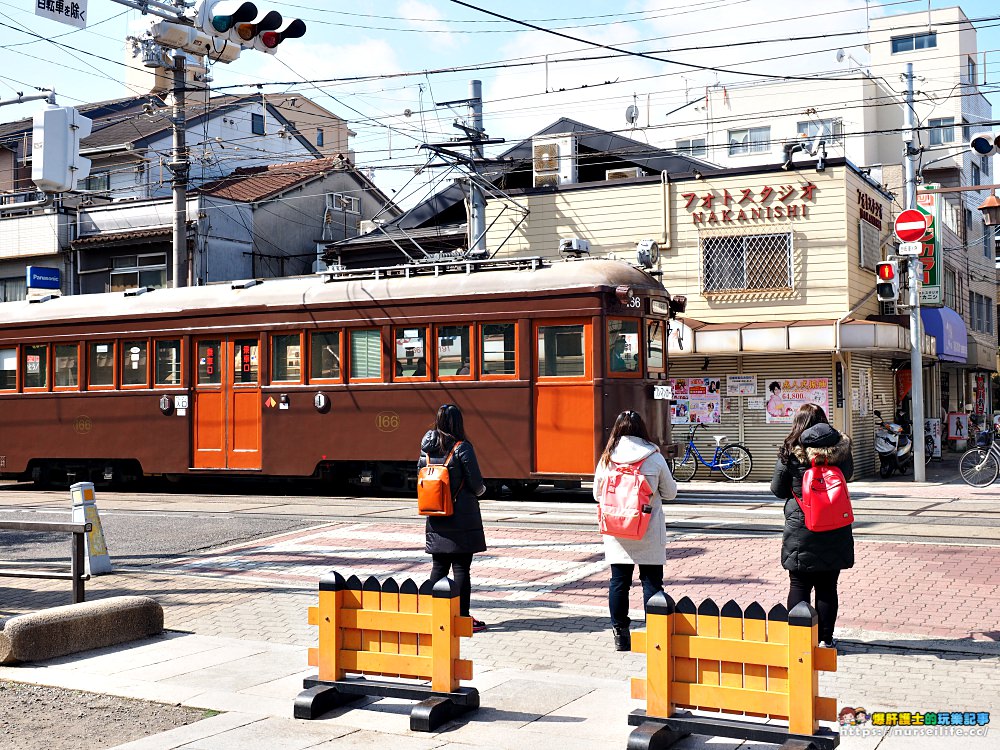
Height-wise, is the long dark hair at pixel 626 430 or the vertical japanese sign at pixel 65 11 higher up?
the vertical japanese sign at pixel 65 11

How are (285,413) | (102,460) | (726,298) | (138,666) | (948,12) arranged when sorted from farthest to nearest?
(948,12) < (726,298) < (102,460) < (285,413) < (138,666)

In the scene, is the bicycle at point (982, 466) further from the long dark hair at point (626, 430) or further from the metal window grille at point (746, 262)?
the long dark hair at point (626, 430)

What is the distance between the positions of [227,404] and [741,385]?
32.1 feet

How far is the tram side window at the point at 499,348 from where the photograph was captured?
53.7 feet

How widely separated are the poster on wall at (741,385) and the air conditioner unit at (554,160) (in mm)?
6831

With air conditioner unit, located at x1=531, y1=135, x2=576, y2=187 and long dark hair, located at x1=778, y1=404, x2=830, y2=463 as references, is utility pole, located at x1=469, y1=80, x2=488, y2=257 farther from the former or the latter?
long dark hair, located at x1=778, y1=404, x2=830, y2=463

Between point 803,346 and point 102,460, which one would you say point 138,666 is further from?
point 803,346

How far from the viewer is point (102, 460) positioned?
20344 mm

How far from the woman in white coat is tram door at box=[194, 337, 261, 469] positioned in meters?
11.8

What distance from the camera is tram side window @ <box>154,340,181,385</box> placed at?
62.4 feet

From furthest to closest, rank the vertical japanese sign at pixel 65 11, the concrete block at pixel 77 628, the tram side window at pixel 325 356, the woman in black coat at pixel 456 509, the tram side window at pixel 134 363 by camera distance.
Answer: the tram side window at pixel 134 363 → the tram side window at pixel 325 356 → the vertical japanese sign at pixel 65 11 → the woman in black coat at pixel 456 509 → the concrete block at pixel 77 628

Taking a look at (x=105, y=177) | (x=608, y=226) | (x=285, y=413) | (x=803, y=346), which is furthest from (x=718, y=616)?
(x=105, y=177)

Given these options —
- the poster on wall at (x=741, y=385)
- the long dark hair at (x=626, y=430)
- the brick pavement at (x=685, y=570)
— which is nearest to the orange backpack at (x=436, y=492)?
the long dark hair at (x=626, y=430)

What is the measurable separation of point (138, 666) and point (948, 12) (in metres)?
60.7
